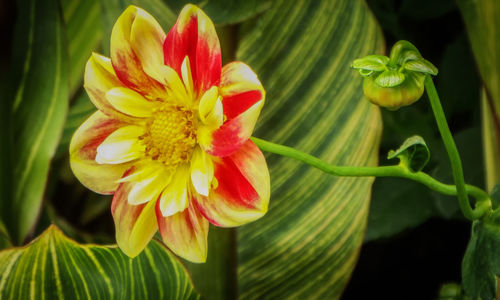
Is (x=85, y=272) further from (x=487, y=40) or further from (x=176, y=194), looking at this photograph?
(x=487, y=40)

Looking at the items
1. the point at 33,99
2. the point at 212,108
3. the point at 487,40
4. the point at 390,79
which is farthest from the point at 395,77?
the point at 33,99

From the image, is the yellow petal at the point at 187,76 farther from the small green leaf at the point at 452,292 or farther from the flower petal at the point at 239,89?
the small green leaf at the point at 452,292

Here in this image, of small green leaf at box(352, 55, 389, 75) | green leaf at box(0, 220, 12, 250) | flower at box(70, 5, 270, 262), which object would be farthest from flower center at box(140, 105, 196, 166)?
green leaf at box(0, 220, 12, 250)

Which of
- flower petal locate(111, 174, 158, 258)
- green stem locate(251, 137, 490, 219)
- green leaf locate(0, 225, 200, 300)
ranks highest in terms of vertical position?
green stem locate(251, 137, 490, 219)

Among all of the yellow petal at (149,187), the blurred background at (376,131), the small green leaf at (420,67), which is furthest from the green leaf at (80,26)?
the small green leaf at (420,67)

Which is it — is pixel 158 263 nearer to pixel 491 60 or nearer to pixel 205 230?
pixel 205 230

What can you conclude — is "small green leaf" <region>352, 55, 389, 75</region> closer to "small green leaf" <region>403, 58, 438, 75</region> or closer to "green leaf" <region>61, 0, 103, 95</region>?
"small green leaf" <region>403, 58, 438, 75</region>

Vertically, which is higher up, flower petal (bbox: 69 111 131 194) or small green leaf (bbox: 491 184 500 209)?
flower petal (bbox: 69 111 131 194)
